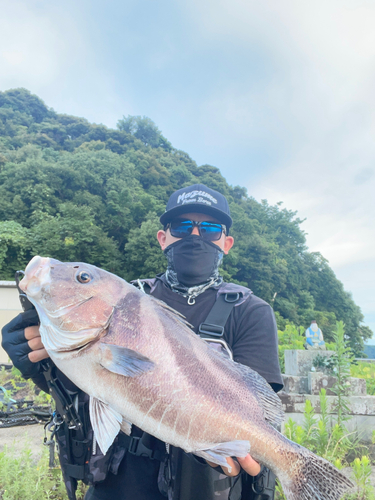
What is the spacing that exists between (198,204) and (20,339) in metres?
1.55


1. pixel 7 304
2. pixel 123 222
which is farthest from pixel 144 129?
pixel 7 304

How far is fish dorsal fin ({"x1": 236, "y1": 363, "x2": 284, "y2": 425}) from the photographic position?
66.4 inches

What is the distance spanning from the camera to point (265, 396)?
1.74 metres

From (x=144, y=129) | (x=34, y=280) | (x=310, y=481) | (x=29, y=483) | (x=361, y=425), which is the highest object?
(x=144, y=129)

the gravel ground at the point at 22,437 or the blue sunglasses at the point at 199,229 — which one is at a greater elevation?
the blue sunglasses at the point at 199,229

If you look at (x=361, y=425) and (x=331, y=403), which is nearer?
(x=331, y=403)

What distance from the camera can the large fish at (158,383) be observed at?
1.51 meters

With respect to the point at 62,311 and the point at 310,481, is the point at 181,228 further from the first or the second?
the point at 310,481

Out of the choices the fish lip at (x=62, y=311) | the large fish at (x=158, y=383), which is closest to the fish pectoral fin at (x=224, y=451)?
the large fish at (x=158, y=383)

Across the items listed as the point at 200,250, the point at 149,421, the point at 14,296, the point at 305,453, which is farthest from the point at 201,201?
the point at 14,296

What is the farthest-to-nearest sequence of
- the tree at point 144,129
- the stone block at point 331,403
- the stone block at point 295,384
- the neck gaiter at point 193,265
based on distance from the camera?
the tree at point 144,129
the stone block at point 295,384
the stone block at point 331,403
the neck gaiter at point 193,265

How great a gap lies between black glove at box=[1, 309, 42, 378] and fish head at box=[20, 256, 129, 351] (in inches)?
8.0

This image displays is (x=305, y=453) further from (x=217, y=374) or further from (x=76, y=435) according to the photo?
(x=76, y=435)

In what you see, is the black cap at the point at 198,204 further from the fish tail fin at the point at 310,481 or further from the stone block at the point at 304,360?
the stone block at the point at 304,360
